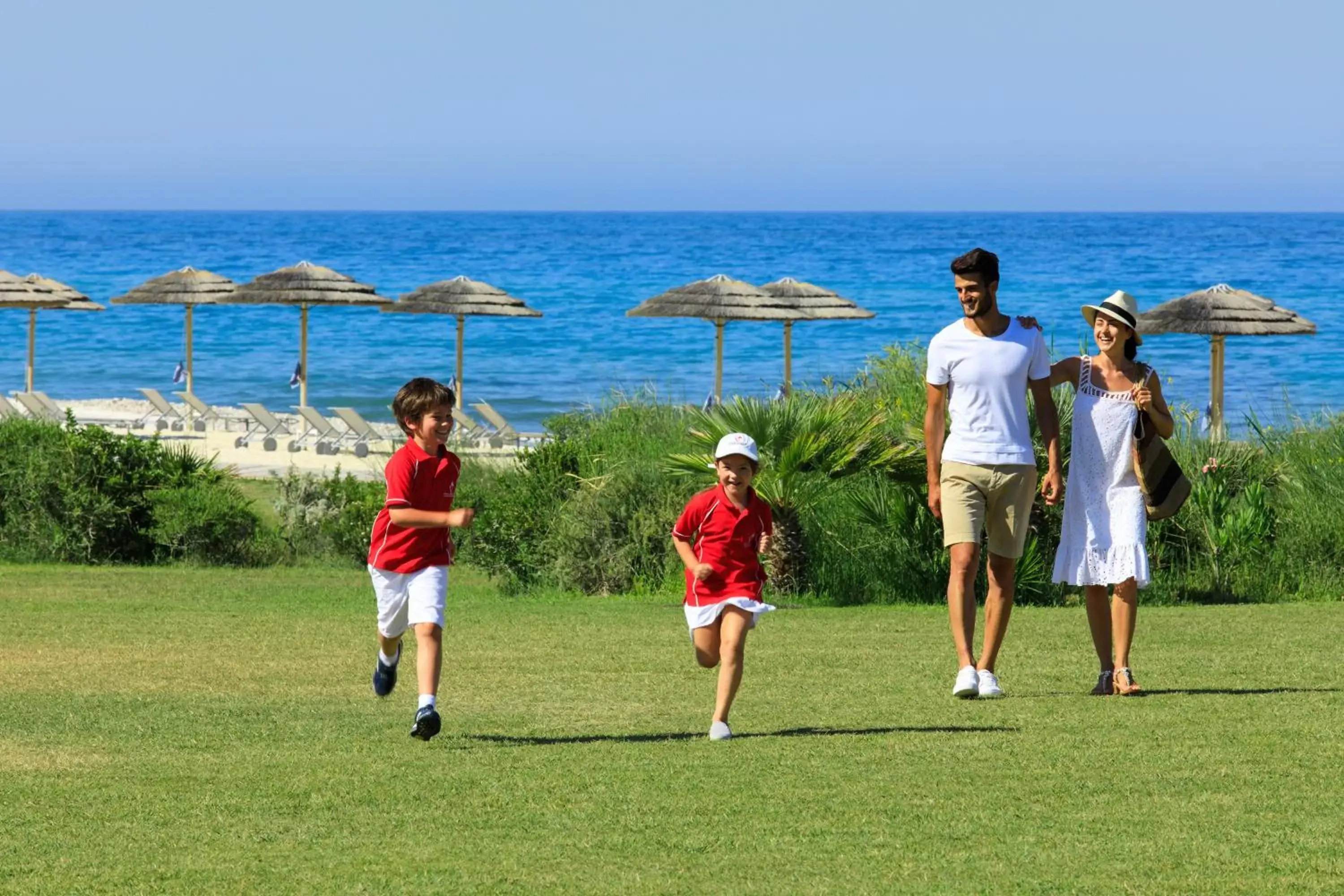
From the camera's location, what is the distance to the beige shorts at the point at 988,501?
22.8ft

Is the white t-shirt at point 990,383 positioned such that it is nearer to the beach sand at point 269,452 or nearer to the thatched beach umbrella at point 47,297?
the beach sand at point 269,452

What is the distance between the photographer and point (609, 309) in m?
65.4

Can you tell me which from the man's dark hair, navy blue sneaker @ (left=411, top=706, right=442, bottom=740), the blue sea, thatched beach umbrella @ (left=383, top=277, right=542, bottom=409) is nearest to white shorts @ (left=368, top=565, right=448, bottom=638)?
navy blue sneaker @ (left=411, top=706, right=442, bottom=740)

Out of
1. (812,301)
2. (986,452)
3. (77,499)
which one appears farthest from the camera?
(812,301)

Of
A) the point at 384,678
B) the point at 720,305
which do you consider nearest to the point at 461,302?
the point at 720,305

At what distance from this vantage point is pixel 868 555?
36.5 ft

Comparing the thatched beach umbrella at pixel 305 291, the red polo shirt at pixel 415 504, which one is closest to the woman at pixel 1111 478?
the red polo shirt at pixel 415 504

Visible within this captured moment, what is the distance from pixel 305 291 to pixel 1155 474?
835 inches

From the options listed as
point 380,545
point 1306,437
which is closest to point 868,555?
point 1306,437

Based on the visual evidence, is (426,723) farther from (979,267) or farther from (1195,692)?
(1195,692)

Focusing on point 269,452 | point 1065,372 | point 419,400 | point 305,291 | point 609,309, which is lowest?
point 269,452

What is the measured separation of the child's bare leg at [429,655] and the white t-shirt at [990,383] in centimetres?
208

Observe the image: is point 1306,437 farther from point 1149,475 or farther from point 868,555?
point 1149,475

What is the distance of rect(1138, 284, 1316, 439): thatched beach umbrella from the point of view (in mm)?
19484
